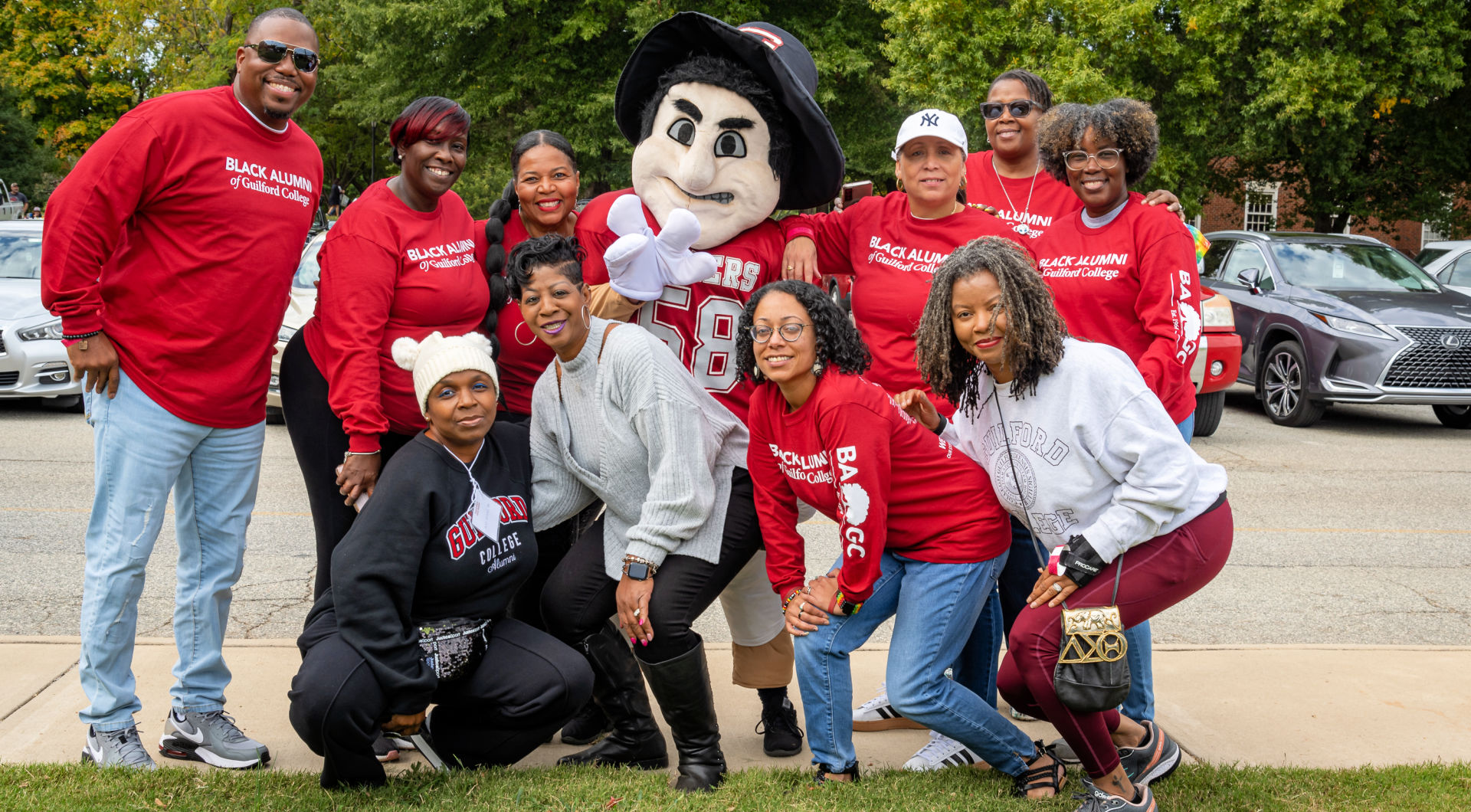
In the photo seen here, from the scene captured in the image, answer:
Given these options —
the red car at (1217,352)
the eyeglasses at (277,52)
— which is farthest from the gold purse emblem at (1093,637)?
the red car at (1217,352)

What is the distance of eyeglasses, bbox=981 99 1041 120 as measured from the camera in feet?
13.8

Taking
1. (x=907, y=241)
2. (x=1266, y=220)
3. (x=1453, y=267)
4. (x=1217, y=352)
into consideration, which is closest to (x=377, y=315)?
(x=907, y=241)

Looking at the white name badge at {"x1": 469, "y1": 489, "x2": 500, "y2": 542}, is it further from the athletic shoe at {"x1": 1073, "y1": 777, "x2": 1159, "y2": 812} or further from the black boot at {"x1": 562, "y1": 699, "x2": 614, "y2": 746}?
the athletic shoe at {"x1": 1073, "y1": 777, "x2": 1159, "y2": 812}

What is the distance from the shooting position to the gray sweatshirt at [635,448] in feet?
11.0

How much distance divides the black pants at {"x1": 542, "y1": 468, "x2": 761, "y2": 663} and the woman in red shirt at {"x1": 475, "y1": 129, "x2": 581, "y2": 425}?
0.60 meters

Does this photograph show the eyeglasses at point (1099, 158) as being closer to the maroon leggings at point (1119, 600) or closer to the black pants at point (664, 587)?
the maroon leggings at point (1119, 600)

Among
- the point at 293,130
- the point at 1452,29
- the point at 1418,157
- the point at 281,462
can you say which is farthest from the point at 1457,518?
the point at 1418,157

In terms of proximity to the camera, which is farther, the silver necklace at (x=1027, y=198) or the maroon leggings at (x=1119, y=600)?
the silver necklace at (x=1027, y=198)

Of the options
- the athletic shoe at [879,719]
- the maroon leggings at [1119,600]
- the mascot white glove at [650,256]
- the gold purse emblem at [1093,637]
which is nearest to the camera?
the gold purse emblem at [1093,637]

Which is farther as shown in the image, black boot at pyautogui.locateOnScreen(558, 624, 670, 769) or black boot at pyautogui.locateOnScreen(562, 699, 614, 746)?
black boot at pyautogui.locateOnScreen(562, 699, 614, 746)

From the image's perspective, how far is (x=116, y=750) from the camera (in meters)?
3.44

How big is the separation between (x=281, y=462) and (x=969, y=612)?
6.58 metres

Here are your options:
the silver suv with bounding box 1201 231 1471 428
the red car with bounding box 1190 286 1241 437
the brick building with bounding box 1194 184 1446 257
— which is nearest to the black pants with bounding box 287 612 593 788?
the red car with bounding box 1190 286 1241 437

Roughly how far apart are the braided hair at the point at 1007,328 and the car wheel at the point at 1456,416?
952cm
